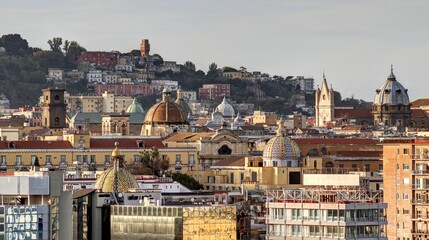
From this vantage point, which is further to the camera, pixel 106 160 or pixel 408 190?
pixel 106 160

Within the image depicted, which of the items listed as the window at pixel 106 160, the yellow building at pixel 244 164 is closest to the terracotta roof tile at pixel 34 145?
the window at pixel 106 160

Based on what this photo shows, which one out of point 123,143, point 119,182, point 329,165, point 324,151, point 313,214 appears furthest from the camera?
point 324,151

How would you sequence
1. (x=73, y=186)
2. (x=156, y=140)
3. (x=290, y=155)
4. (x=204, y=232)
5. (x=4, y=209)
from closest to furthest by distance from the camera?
(x=4, y=209) → (x=204, y=232) → (x=73, y=186) → (x=290, y=155) → (x=156, y=140)

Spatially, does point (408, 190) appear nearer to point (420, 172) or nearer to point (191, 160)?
point (420, 172)

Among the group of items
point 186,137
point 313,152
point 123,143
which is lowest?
point 313,152

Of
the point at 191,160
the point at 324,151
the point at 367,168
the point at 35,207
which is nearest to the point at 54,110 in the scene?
the point at 324,151

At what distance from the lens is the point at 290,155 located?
140875 millimetres

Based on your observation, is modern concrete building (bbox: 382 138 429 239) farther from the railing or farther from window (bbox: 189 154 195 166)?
window (bbox: 189 154 195 166)

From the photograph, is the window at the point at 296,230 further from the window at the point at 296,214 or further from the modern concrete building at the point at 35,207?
the modern concrete building at the point at 35,207

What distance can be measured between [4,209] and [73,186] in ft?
155

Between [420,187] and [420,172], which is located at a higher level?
[420,172]

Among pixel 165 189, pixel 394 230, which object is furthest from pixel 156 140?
pixel 394 230

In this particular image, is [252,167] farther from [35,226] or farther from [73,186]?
[35,226]

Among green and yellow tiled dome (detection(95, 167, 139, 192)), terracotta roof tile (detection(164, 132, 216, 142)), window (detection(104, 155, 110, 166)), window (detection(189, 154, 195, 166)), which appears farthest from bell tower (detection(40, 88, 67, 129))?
green and yellow tiled dome (detection(95, 167, 139, 192))
